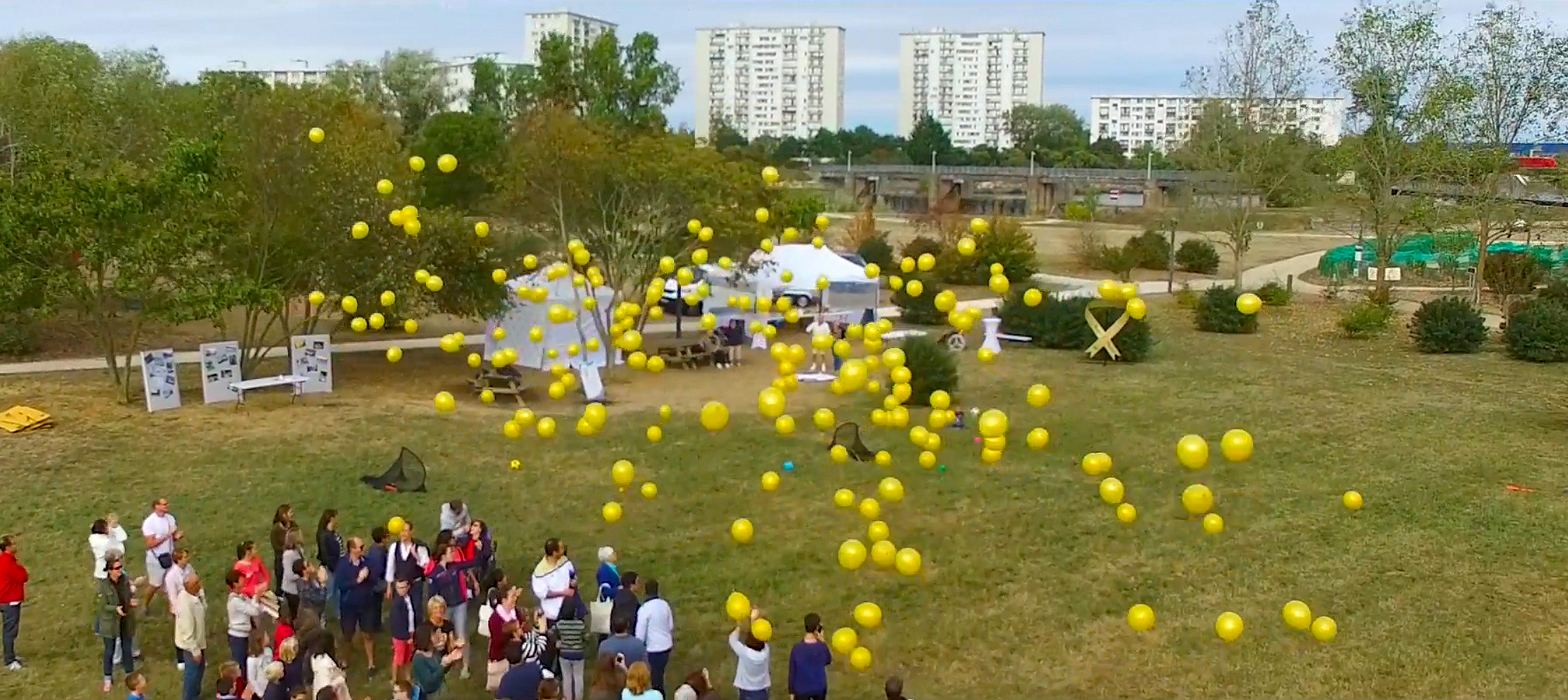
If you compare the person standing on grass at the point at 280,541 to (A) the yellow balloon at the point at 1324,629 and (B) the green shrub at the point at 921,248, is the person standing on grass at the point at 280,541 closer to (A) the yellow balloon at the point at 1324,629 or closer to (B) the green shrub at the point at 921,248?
(A) the yellow balloon at the point at 1324,629

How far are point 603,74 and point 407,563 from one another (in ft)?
123

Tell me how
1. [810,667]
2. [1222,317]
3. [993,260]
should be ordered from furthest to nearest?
[993,260]
[1222,317]
[810,667]

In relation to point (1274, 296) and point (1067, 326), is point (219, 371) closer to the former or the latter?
point (1067, 326)

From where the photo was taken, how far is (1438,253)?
30.7 metres

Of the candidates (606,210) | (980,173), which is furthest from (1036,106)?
(606,210)

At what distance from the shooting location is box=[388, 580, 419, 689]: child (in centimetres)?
752

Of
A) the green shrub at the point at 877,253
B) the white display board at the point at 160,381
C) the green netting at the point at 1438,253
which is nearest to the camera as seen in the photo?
the white display board at the point at 160,381

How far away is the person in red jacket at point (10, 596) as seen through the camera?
777 centimetres

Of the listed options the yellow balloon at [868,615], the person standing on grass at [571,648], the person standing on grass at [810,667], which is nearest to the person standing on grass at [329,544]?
the person standing on grass at [571,648]

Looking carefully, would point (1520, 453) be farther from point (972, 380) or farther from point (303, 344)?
point (303, 344)

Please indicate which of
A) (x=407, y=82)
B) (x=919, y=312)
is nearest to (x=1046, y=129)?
(x=407, y=82)

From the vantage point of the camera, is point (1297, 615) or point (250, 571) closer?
point (1297, 615)

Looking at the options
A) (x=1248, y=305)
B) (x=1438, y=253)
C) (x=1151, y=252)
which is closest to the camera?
(x=1248, y=305)

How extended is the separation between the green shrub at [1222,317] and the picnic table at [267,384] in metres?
17.6
